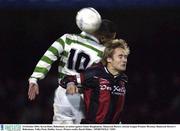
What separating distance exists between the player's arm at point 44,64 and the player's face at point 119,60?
0.30m

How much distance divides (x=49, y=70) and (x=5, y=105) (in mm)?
332

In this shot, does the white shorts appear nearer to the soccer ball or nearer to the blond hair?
the blond hair

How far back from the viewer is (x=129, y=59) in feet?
34.7

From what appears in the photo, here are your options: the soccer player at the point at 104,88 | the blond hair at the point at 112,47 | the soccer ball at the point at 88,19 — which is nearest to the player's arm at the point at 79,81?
the soccer player at the point at 104,88

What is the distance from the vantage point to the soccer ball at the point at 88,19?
1050cm

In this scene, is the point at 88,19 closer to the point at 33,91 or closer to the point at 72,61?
the point at 72,61

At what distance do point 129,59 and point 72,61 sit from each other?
0.32 metres

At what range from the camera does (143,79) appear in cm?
1060

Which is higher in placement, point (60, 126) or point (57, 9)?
point (57, 9)

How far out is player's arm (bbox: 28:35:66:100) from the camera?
1052 centimetres

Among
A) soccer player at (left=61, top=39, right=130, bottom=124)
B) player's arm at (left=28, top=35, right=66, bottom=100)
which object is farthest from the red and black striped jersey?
player's arm at (left=28, top=35, right=66, bottom=100)

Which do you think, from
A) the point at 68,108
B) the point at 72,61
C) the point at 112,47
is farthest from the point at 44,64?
the point at 112,47

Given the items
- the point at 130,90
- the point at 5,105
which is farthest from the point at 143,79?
the point at 5,105

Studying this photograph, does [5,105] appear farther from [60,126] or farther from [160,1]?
[160,1]
